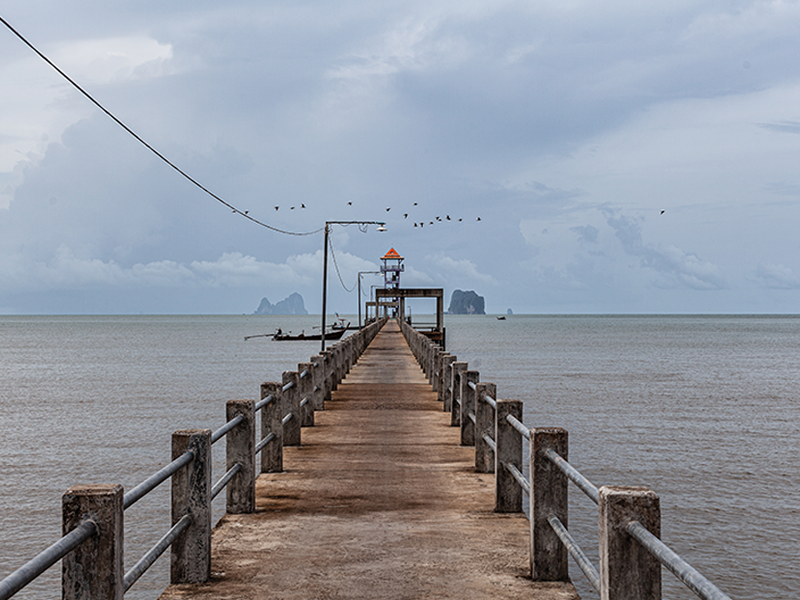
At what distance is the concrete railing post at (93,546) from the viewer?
3.73 m

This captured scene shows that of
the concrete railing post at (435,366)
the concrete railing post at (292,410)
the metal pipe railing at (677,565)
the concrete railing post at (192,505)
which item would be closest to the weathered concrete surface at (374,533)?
the concrete railing post at (192,505)

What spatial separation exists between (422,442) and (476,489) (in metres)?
3.41

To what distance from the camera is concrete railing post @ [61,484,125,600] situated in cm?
373

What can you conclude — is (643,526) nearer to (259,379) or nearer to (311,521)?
(311,521)

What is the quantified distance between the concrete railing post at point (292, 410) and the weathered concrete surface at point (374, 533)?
0.83 feet

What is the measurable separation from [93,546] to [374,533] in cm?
347

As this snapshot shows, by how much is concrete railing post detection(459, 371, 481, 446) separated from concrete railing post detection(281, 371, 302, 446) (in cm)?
247

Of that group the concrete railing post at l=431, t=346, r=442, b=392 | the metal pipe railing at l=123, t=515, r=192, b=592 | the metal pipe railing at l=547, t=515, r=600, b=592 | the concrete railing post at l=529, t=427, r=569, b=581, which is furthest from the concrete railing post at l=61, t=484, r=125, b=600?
the concrete railing post at l=431, t=346, r=442, b=392

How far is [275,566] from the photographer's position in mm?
5941

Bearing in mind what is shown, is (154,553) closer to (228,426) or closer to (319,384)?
(228,426)

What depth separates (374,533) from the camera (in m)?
6.88

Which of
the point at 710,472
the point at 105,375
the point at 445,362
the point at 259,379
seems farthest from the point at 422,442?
the point at 105,375

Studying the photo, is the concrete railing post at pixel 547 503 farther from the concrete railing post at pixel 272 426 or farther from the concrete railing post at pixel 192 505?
the concrete railing post at pixel 272 426

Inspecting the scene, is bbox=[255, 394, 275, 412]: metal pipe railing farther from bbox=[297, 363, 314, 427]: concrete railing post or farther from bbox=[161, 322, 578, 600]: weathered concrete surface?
bbox=[297, 363, 314, 427]: concrete railing post
